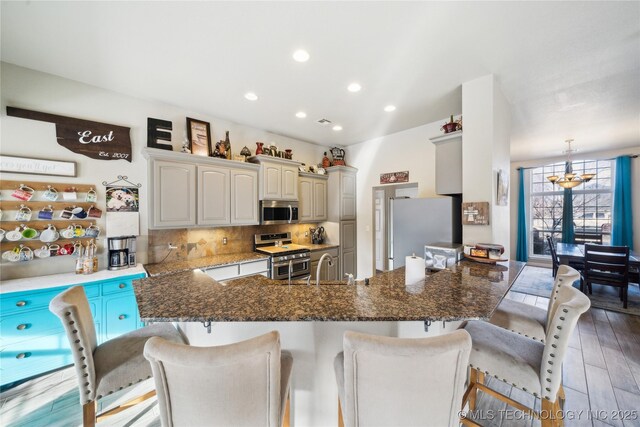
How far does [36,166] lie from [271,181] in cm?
246

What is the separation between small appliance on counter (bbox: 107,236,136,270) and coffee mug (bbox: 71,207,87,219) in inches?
13.1

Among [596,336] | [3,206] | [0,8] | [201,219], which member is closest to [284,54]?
[0,8]

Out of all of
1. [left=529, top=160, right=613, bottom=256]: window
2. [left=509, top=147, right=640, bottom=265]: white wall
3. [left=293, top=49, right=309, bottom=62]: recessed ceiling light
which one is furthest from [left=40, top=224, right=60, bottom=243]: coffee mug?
[left=529, top=160, right=613, bottom=256]: window

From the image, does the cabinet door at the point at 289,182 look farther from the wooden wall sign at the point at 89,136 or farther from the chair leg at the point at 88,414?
the chair leg at the point at 88,414

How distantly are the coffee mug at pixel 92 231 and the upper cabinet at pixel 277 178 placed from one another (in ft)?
6.29

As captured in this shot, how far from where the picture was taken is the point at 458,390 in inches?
33.0

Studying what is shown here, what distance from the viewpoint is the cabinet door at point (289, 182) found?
3.89 metres

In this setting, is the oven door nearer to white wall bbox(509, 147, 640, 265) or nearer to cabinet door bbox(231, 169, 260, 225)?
cabinet door bbox(231, 169, 260, 225)

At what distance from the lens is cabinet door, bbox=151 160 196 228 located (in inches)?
109

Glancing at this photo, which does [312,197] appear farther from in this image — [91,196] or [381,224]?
[91,196]

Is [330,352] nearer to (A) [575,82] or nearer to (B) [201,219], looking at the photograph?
(B) [201,219]

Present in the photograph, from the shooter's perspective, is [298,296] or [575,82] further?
[575,82]

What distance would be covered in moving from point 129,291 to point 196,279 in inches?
56.3

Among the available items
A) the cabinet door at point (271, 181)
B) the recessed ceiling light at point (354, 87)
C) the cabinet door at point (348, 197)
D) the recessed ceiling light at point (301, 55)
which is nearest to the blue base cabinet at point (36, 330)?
the cabinet door at point (271, 181)
